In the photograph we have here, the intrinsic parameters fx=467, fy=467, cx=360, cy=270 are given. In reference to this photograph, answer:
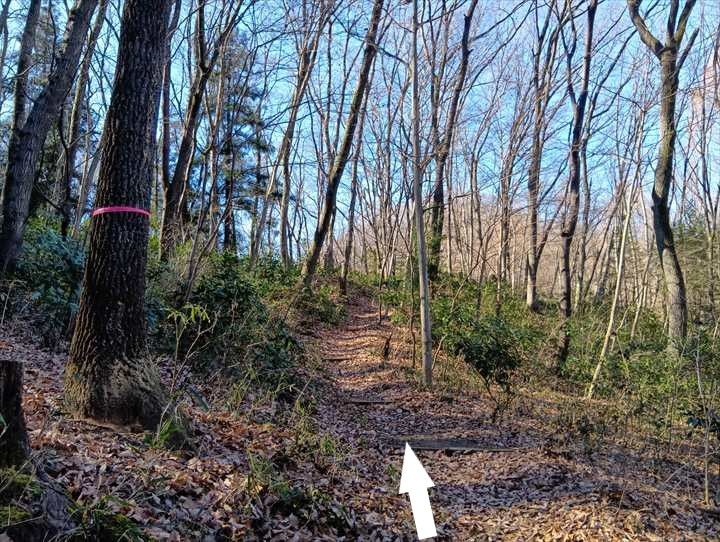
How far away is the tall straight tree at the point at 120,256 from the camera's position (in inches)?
131

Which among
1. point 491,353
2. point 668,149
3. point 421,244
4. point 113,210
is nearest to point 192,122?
point 421,244

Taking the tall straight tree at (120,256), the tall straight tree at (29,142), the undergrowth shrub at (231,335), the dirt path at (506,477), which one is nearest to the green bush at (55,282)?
the tall straight tree at (29,142)

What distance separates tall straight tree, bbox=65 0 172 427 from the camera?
332 cm

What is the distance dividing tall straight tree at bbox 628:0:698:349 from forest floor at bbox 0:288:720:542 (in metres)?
4.86

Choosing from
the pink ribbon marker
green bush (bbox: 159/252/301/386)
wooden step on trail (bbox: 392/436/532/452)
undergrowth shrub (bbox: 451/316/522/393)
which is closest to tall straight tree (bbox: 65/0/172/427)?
the pink ribbon marker

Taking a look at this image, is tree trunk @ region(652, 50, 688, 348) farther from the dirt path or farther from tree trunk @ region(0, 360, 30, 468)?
tree trunk @ region(0, 360, 30, 468)

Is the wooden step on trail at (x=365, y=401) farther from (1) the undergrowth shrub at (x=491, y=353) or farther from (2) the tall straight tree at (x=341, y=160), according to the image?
(2) the tall straight tree at (x=341, y=160)

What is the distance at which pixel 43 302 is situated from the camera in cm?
514

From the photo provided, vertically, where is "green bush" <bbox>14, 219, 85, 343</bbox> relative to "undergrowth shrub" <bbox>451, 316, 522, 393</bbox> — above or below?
above

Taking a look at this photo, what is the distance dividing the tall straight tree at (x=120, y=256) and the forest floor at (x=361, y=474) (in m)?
0.23

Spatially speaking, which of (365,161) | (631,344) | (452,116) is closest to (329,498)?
(452,116)

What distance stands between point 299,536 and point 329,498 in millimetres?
570

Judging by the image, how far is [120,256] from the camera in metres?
3.35

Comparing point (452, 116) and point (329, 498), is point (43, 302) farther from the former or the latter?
point (452, 116)
